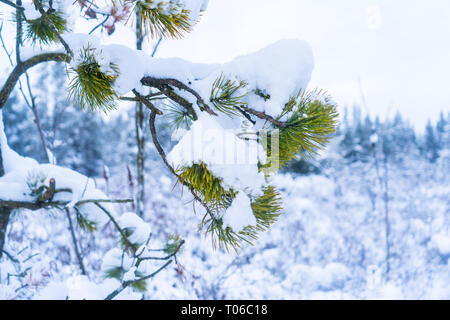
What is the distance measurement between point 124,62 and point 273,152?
56cm

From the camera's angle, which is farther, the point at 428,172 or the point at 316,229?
the point at 428,172

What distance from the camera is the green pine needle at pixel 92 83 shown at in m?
0.83

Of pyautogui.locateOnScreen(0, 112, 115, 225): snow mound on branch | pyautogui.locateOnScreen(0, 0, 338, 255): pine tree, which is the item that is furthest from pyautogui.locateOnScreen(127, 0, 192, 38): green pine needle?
pyautogui.locateOnScreen(0, 112, 115, 225): snow mound on branch

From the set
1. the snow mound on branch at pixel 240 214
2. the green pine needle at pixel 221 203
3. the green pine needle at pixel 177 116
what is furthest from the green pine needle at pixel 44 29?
the snow mound on branch at pixel 240 214

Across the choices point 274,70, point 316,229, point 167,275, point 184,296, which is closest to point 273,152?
point 274,70

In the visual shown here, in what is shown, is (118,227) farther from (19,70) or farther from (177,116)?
(19,70)

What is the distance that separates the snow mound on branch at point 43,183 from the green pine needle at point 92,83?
2.49ft

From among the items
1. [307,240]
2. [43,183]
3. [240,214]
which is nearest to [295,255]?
[307,240]

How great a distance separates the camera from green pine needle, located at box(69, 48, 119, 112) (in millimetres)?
829

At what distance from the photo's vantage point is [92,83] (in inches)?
33.4

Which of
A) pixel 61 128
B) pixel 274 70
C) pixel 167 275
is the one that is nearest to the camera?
pixel 274 70
